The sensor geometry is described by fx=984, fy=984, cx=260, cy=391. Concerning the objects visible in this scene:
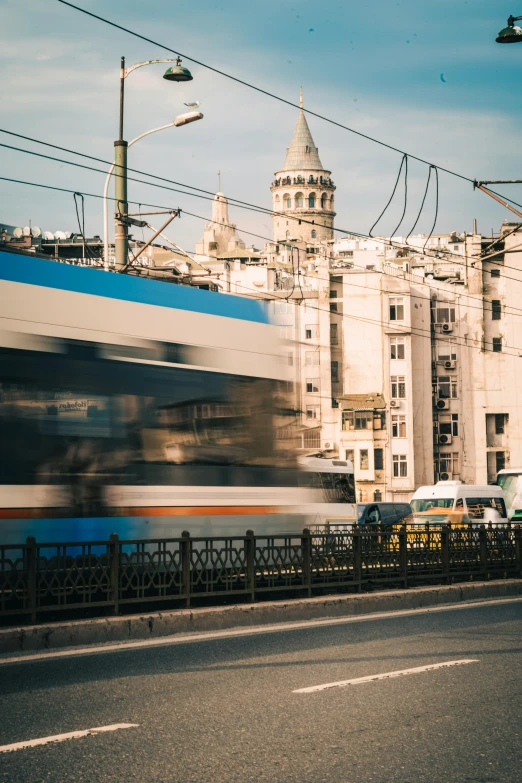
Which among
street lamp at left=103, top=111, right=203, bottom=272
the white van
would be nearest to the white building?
the white van

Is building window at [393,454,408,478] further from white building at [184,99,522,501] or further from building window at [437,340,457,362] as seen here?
building window at [437,340,457,362]

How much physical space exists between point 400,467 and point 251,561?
56319 millimetres

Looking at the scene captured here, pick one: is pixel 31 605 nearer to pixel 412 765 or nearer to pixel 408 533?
pixel 412 765

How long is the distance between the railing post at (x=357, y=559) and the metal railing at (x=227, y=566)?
0.05 ft

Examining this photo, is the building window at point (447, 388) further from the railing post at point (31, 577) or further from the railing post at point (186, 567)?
the railing post at point (31, 577)

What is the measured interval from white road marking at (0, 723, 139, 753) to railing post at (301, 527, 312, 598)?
25.5 ft

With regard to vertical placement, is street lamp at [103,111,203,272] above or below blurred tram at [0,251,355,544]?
above

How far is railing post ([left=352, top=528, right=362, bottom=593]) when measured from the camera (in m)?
14.8

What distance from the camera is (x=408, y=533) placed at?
640 inches

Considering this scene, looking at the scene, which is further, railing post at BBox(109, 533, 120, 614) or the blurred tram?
the blurred tram

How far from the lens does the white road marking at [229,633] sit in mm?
9336

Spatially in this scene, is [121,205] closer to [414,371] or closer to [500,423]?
[414,371]

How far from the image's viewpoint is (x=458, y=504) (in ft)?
123

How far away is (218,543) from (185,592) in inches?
33.5
